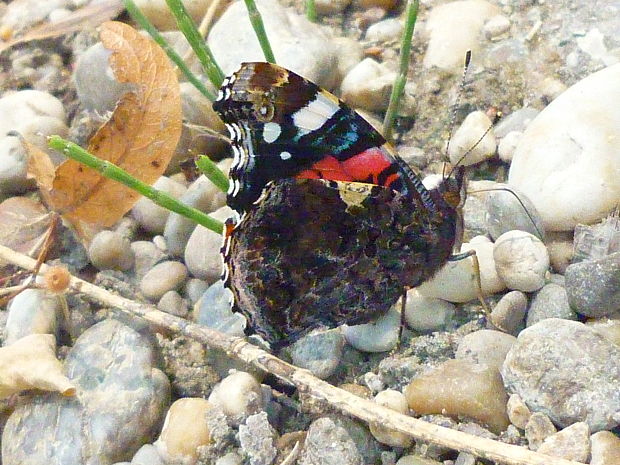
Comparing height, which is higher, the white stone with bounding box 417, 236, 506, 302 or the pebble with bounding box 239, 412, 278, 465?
the pebble with bounding box 239, 412, 278, 465

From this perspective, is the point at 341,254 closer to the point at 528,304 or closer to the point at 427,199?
the point at 427,199

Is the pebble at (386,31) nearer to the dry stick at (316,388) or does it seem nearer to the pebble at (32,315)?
the dry stick at (316,388)

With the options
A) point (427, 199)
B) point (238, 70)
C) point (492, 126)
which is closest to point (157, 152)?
point (238, 70)

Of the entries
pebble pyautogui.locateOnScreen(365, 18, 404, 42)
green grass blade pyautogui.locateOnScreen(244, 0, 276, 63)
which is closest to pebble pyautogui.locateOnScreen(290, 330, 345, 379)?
green grass blade pyautogui.locateOnScreen(244, 0, 276, 63)

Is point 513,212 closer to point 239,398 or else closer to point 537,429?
point 537,429

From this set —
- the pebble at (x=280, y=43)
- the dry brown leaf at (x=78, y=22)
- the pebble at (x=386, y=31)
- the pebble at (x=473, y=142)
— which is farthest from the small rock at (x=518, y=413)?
the dry brown leaf at (x=78, y=22)

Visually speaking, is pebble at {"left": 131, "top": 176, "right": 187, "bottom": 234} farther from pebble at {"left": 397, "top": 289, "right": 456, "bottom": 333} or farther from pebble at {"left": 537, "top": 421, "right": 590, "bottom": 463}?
pebble at {"left": 537, "top": 421, "right": 590, "bottom": 463}

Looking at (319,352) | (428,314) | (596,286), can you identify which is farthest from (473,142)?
(319,352)
